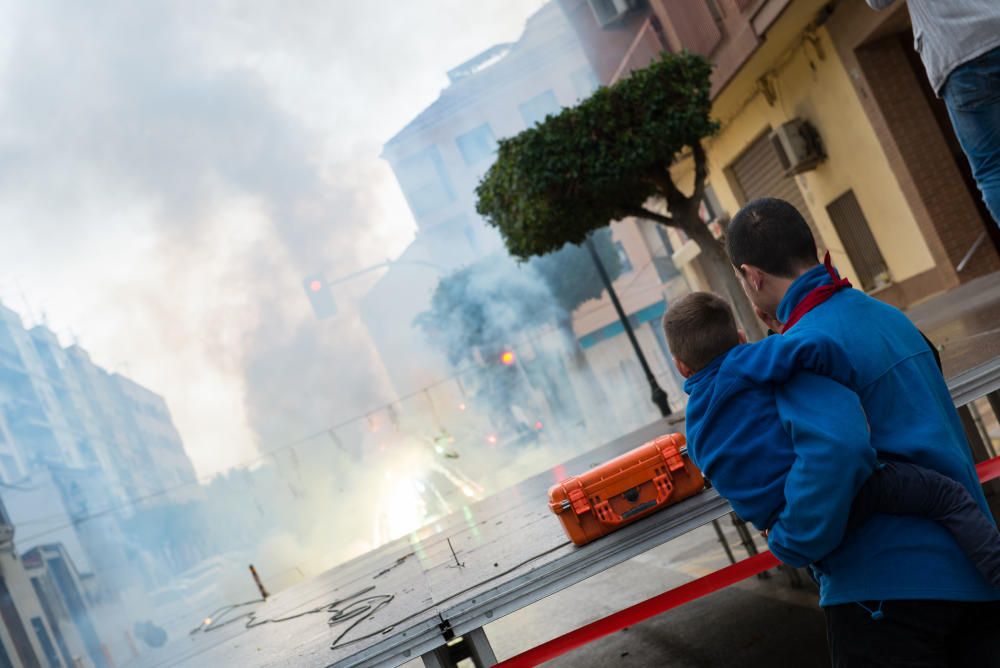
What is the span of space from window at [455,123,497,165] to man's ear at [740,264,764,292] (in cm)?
5117

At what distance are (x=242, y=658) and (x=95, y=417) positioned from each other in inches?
1999

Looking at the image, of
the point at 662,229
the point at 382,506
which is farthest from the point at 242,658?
the point at 382,506

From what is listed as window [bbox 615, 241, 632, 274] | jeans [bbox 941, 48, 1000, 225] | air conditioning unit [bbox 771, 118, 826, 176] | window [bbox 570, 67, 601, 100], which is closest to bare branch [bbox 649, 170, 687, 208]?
air conditioning unit [bbox 771, 118, 826, 176]

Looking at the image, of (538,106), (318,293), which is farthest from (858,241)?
(538,106)

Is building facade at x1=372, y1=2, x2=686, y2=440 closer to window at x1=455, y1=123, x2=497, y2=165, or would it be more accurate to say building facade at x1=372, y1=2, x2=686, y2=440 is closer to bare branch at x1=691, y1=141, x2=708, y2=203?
window at x1=455, y1=123, x2=497, y2=165

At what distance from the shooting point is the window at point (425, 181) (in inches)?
2169

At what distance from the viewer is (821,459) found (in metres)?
1.67

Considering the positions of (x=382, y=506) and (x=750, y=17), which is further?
(x=382, y=506)

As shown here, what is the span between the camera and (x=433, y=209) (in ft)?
183

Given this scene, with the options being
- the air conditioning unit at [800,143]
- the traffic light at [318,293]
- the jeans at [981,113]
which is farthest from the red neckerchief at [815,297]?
the traffic light at [318,293]

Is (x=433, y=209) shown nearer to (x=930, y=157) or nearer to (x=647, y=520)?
(x=930, y=157)

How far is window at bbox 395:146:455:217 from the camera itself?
55.1m

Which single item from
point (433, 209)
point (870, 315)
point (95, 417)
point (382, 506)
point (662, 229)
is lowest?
point (382, 506)

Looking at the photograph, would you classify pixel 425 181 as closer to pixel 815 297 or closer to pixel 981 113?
pixel 981 113
